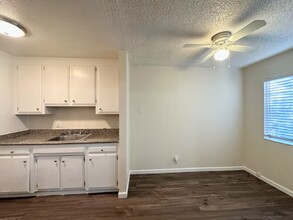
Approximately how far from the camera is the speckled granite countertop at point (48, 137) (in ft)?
9.02

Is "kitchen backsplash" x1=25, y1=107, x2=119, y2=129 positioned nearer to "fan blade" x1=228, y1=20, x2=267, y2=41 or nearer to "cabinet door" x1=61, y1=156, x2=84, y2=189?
"cabinet door" x1=61, y1=156, x2=84, y2=189

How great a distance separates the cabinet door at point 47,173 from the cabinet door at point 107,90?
111 cm

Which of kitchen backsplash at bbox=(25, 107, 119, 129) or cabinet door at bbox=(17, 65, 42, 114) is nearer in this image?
cabinet door at bbox=(17, 65, 42, 114)

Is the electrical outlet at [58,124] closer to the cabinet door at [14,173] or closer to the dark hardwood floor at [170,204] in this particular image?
the cabinet door at [14,173]

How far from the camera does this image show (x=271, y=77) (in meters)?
3.19

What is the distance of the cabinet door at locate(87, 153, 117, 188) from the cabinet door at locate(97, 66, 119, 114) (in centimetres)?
84

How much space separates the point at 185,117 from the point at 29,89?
3114 mm

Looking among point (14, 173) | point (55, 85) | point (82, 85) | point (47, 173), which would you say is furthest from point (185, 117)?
point (14, 173)

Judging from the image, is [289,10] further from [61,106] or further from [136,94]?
[61,106]

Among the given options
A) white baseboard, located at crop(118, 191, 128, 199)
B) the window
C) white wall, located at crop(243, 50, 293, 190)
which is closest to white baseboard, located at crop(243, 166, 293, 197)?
white wall, located at crop(243, 50, 293, 190)

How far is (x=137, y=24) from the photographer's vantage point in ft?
6.53

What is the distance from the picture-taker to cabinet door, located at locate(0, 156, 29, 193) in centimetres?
266

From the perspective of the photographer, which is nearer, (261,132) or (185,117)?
(261,132)

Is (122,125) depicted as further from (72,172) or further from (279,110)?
(279,110)
